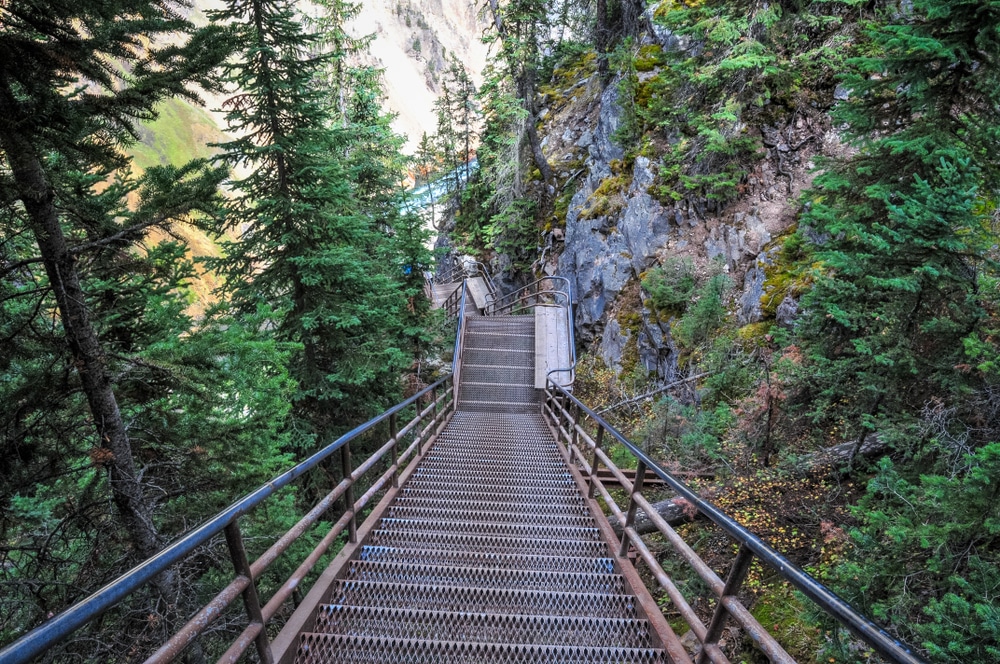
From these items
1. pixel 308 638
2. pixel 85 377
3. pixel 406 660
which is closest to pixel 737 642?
pixel 406 660

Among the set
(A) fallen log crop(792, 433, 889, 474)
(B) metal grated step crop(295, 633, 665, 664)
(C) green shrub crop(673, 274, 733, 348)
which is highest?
(C) green shrub crop(673, 274, 733, 348)

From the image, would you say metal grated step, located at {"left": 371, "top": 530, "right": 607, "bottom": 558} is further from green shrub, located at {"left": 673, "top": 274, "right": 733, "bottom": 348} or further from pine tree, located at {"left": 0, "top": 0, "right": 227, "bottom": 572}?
green shrub, located at {"left": 673, "top": 274, "right": 733, "bottom": 348}

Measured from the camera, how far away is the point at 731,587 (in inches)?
76.9

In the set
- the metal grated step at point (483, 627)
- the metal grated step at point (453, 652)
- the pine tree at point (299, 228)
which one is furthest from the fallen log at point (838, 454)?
the pine tree at point (299, 228)

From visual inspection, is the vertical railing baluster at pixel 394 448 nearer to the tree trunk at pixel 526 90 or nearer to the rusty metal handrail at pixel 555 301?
the rusty metal handrail at pixel 555 301

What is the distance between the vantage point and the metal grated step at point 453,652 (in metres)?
2.55

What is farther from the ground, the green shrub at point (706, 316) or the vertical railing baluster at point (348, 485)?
the green shrub at point (706, 316)

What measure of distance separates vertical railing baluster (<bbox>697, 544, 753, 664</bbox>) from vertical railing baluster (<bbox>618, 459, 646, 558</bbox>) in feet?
3.24

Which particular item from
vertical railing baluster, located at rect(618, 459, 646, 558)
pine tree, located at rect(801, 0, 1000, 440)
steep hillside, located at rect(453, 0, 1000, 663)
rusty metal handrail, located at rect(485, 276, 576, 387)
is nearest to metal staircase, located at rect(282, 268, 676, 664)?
vertical railing baluster, located at rect(618, 459, 646, 558)

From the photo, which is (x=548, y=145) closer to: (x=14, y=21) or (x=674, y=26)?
(x=674, y=26)

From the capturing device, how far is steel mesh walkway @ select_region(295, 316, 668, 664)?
2.61 meters

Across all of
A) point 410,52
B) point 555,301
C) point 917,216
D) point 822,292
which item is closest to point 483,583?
point 822,292

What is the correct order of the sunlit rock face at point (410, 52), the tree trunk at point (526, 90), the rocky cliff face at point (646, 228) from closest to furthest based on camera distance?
the rocky cliff face at point (646, 228)
the tree trunk at point (526, 90)
the sunlit rock face at point (410, 52)

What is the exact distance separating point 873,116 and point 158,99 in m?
6.36
